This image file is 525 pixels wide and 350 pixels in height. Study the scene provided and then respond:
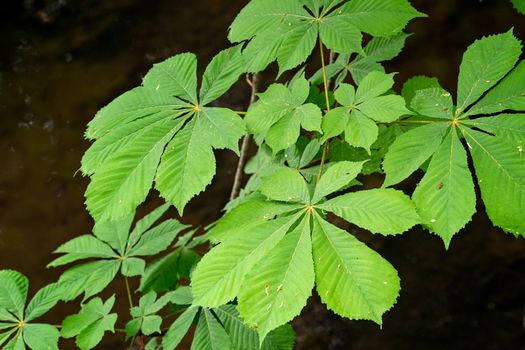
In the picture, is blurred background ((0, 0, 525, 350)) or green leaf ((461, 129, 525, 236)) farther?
blurred background ((0, 0, 525, 350))

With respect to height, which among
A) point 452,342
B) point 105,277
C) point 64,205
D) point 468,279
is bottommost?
point 452,342

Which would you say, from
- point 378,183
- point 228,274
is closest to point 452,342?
point 378,183

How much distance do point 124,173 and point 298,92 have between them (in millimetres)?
372

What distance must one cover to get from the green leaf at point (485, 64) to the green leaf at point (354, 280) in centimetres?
34

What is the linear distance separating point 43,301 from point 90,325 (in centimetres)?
14

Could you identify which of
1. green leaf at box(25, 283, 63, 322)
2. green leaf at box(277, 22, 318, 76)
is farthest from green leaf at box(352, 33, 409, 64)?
green leaf at box(25, 283, 63, 322)

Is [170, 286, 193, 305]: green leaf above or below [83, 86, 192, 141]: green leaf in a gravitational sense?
below

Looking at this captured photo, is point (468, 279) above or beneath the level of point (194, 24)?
beneath

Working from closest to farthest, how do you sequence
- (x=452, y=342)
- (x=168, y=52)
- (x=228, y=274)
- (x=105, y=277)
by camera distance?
(x=228, y=274) < (x=105, y=277) < (x=168, y=52) < (x=452, y=342)

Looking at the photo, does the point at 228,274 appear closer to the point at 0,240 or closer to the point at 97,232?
the point at 97,232

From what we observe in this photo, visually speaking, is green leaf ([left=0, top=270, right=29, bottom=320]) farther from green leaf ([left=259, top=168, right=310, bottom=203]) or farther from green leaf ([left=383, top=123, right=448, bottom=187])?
green leaf ([left=383, top=123, right=448, bottom=187])

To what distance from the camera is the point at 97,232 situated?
51.1 inches

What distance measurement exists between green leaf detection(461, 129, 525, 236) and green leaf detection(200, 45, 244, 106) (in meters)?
0.49

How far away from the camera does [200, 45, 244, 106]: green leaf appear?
947 millimetres
